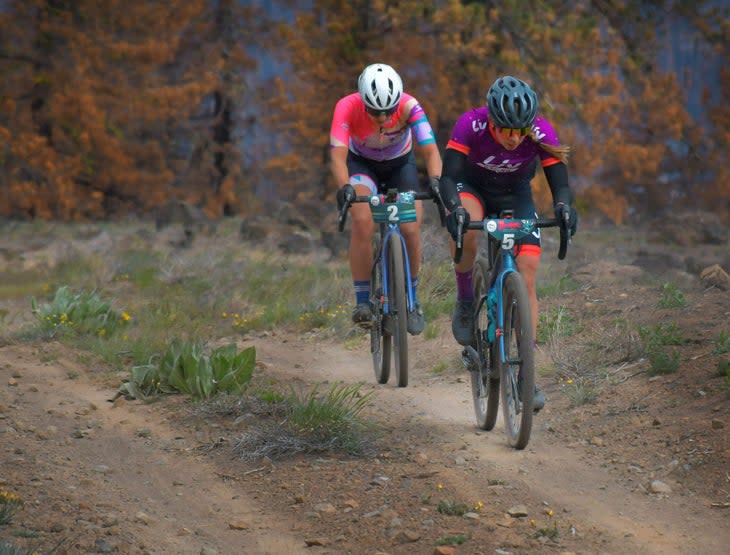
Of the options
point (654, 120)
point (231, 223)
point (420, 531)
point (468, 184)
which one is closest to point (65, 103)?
point (231, 223)

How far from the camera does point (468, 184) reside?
724 cm

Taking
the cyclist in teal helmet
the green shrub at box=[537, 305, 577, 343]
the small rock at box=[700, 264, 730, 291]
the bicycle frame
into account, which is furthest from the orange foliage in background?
the bicycle frame

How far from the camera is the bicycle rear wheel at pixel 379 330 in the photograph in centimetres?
838

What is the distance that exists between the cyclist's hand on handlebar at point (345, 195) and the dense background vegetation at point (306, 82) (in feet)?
35.7

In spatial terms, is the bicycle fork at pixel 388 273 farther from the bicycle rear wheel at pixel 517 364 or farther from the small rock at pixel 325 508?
the small rock at pixel 325 508

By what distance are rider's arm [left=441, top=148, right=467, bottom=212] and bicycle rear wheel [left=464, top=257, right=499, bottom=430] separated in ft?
1.87

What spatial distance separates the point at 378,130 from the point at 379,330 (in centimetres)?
153

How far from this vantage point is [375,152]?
8.79m

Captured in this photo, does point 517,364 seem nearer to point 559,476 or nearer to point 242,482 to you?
point 559,476

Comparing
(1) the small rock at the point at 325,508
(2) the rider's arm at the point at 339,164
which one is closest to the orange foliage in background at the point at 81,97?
(2) the rider's arm at the point at 339,164

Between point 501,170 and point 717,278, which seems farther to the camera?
point 717,278

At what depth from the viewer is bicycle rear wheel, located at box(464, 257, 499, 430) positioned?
6.86m

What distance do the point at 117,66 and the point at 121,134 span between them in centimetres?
146

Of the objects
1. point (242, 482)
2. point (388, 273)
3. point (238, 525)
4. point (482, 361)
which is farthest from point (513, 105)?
point (238, 525)
